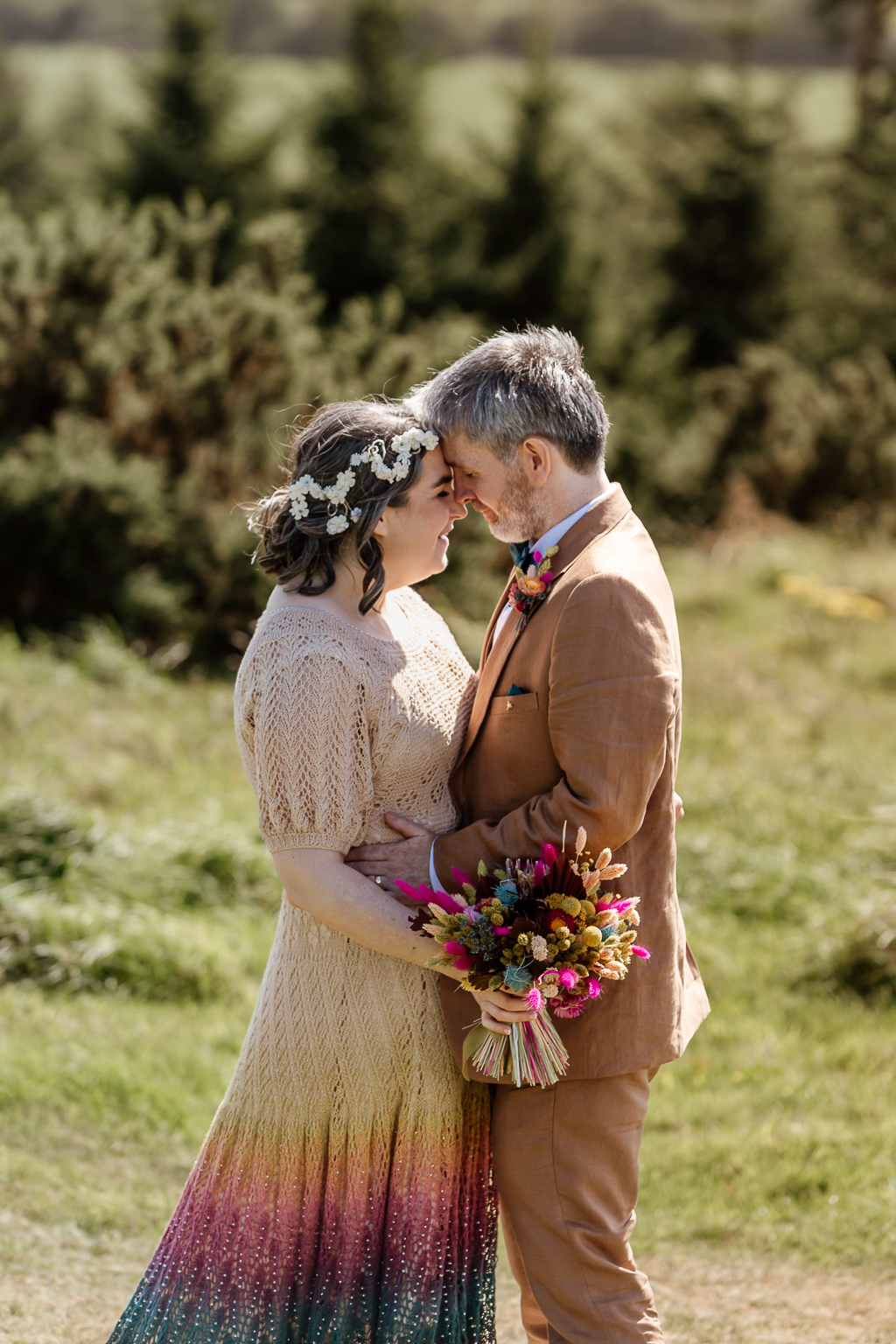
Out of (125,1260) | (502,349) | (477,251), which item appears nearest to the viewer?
(502,349)

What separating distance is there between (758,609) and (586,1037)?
9.45 m

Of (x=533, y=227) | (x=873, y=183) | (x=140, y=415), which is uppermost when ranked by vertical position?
(x=873, y=183)

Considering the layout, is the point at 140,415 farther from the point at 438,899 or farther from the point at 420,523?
the point at 438,899

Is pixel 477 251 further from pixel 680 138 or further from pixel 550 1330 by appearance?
pixel 550 1330

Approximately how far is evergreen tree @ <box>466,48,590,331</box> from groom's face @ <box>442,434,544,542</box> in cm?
1493

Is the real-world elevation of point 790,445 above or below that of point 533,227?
below

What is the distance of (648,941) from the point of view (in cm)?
255

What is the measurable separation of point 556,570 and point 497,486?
0.66 feet

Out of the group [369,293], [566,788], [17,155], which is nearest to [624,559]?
[566,788]

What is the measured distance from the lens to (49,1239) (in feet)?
12.2

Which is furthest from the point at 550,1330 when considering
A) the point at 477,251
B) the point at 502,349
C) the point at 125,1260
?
the point at 477,251

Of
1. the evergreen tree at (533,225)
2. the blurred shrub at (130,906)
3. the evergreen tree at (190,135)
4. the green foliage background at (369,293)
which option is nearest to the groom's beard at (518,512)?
the blurred shrub at (130,906)

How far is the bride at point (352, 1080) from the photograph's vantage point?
8.36ft

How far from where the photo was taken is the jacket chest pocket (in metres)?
2.47
